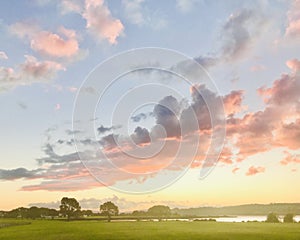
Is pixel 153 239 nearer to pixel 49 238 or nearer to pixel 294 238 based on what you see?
pixel 49 238

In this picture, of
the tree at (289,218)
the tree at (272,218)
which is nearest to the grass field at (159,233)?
the tree at (289,218)

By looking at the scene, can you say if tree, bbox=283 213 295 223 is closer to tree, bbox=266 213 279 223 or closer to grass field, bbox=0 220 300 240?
tree, bbox=266 213 279 223

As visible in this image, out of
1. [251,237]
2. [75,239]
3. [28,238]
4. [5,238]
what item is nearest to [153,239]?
[75,239]

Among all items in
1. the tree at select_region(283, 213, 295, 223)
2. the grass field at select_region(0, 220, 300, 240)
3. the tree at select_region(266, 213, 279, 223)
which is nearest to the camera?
the grass field at select_region(0, 220, 300, 240)

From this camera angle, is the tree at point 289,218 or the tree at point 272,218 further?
the tree at point 272,218

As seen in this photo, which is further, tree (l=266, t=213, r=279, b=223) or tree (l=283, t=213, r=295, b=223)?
tree (l=266, t=213, r=279, b=223)

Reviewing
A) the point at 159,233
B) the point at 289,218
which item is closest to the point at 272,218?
the point at 289,218

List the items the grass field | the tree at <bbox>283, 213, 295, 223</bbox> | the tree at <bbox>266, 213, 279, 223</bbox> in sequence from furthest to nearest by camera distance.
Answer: the tree at <bbox>266, 213, 279, 223</bbox> → the tree at <bbox>283, 213, 295, 223</bbox> → the grass field

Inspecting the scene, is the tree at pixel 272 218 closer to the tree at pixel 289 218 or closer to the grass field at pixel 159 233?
the tree at pixel 289 218

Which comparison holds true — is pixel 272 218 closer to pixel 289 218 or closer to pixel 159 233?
pixel 289 218

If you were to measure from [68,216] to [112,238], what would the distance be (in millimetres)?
144086

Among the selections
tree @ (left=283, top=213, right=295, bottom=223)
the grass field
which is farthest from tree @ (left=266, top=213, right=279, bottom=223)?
the grass field

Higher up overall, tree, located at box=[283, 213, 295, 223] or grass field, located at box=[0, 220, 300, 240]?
tree, located at box=[283, 213, 295, 223]

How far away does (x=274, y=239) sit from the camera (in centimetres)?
5866
